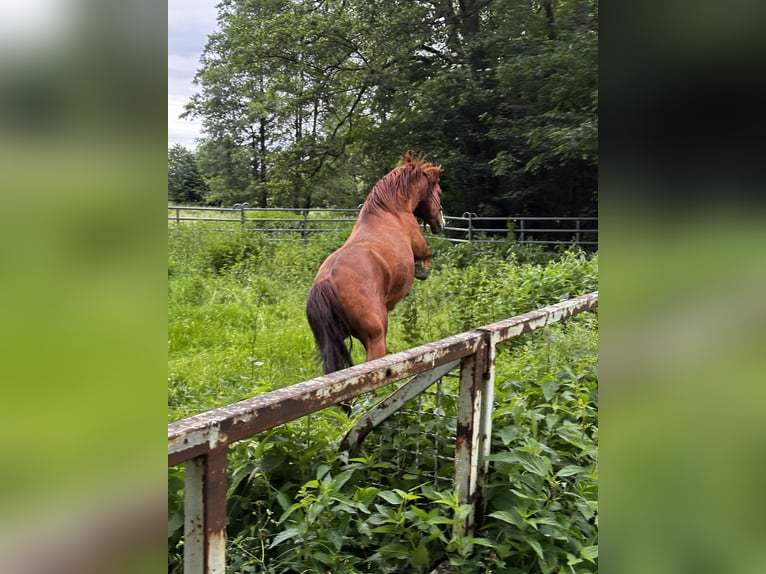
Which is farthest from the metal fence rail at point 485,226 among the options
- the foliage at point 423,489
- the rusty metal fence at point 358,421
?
the rusty metal fence at point 358,421

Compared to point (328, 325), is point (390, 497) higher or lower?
lower

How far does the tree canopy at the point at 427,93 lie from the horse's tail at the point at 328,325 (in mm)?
8114

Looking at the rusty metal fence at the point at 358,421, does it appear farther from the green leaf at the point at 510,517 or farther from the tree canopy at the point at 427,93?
the tree canopy at the point at 427,93

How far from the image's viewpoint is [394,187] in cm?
418

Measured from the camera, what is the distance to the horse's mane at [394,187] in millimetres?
4090

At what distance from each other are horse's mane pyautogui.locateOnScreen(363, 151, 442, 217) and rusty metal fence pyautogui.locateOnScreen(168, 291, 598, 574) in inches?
84.5

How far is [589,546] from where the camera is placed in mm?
1341

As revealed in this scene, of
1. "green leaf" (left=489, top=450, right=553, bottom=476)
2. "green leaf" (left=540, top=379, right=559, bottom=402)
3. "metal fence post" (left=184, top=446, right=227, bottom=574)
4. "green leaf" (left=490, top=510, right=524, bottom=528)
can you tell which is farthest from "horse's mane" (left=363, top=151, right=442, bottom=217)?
"metal fence post" (left=184, top=446, right=227, bottom=574)

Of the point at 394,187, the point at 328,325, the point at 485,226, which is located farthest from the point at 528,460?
the point at 485,226

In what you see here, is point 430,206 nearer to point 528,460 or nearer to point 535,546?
point 528,460

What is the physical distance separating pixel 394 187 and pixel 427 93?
11.0 m
